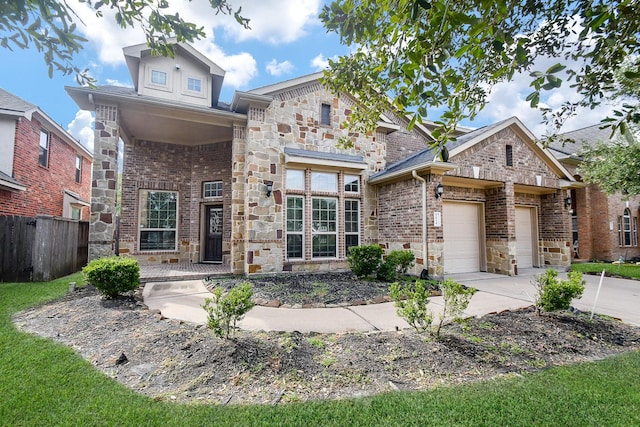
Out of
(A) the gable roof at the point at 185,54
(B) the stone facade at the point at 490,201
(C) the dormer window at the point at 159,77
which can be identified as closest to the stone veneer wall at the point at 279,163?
(B) the stone facade at the point at 490,201

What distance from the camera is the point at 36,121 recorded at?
35.6 ft

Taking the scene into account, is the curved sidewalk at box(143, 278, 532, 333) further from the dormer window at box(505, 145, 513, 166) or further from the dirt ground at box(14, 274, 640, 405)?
the dormer window at box(505, 145, 513, 166)

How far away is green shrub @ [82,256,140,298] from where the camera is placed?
489 centimetres

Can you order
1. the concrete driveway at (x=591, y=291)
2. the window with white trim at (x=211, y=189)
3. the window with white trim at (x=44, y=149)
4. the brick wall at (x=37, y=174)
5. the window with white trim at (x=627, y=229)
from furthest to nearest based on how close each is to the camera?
1. the window with white trim at (x=627, y=229)
2. the window with white trim at (x=44, y=149)
3. the window with white trim at (x=211, y=189)
4. the brick wall at (x=37, y=174)
5. the concrete driveway at (x=591, y=291)

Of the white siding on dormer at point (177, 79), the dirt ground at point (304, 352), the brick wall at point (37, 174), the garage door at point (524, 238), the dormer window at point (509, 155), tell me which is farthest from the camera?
the garage door at point (524, 238)

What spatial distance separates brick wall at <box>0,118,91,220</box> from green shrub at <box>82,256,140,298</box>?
281 inches

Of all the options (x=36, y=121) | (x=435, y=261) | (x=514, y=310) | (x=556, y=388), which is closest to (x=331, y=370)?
(x=556, y=388)

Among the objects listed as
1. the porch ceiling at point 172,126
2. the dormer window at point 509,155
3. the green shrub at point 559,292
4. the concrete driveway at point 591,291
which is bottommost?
the concrete driveway at point 591,291

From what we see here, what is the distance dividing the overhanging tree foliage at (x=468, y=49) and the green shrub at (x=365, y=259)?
3.97 meters

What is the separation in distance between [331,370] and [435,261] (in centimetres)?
532

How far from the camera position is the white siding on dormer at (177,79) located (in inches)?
336

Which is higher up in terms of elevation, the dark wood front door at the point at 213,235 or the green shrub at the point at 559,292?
the dark wood front door at the point at 213,235

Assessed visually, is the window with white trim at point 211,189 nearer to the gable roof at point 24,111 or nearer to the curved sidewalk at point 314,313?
the curved sidewalk at point 314,313

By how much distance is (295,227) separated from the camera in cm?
838
